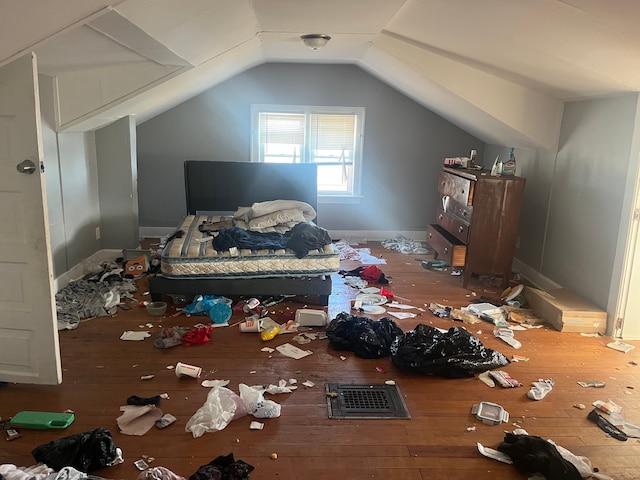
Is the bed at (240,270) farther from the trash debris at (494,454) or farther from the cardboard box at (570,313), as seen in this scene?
the trash debris at (494,454)

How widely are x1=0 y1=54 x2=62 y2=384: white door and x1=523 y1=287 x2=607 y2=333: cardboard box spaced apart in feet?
11.6

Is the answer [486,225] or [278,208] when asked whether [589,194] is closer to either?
[486,225]

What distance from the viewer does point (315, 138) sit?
251 inches

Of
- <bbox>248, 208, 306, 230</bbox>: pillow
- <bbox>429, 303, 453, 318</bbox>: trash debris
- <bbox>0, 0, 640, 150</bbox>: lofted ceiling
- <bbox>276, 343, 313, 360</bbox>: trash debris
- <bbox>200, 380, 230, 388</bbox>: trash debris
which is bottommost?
<bbox>200, 380, 230, 388</bbox>: trash debris

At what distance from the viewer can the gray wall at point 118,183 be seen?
199 inches

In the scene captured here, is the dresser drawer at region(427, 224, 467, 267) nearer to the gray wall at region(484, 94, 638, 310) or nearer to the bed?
the gray wall at region(484, 94, 638, 310)

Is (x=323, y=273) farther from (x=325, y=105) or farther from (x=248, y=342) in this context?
(x=325, y=105)

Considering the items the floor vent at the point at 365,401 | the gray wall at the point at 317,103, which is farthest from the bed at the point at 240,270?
the gray wall at the point at 317,103

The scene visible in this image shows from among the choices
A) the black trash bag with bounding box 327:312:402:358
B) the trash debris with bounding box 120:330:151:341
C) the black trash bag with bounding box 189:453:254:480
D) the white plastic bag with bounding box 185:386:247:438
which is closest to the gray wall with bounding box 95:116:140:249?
the trash debris with bounding box 120:330:151:341

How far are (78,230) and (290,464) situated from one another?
347cm

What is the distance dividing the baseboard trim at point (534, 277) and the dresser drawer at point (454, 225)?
849 mm

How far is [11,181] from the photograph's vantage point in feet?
8.26

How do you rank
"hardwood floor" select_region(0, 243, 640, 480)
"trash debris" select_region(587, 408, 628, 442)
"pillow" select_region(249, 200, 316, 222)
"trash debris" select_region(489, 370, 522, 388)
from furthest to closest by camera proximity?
"pillow" select_region(249, 200, 316, 222) → "trash debris" select_region(489, 370, 522, 388) → "trash debris" select_region(587, 408, 628, 442) → "hardwood floor" select_region(0, 243, 640, 480)

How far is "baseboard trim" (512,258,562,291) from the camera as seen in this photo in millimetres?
4664
